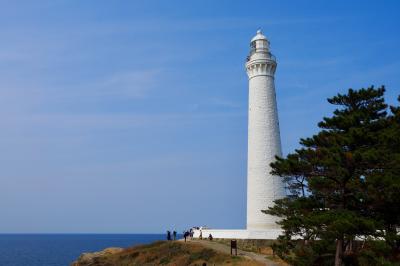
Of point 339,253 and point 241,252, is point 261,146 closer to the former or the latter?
point 241,252

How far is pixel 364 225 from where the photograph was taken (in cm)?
2000

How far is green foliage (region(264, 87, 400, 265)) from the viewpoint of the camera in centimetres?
2062

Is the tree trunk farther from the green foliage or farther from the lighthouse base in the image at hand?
the lighthouse base

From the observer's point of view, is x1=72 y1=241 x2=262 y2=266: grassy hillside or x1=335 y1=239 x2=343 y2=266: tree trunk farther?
x1=72 y1=241 x2=262 y2=266: grassy hillside

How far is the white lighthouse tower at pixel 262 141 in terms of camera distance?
40.7 metres

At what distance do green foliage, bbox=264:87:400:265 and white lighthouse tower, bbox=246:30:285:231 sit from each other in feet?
48.7

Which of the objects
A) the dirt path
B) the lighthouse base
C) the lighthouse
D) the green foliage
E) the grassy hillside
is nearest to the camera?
the green foliage

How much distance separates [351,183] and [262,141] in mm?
19546

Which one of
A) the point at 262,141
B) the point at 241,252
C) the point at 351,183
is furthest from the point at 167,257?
the point at 351,183

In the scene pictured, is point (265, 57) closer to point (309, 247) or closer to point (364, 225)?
point (309, 247)

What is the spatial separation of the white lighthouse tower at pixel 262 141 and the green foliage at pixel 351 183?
14.8m

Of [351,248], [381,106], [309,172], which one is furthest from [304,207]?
[381,106]

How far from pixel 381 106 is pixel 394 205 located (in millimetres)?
5568

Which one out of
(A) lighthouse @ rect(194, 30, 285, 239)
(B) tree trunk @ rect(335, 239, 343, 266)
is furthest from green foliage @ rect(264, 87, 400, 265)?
(A) lighthouse @ rect(194, 30, 285, 239)
